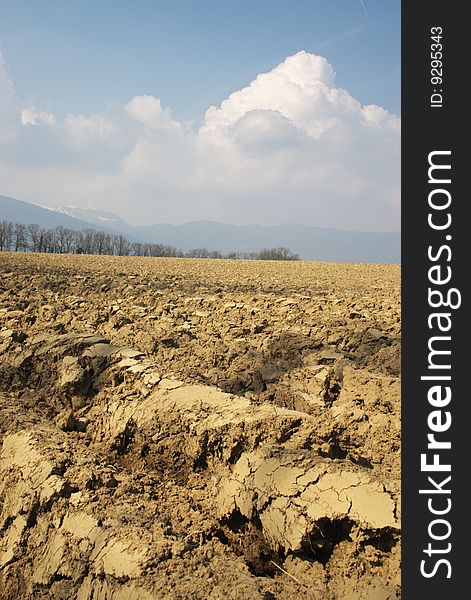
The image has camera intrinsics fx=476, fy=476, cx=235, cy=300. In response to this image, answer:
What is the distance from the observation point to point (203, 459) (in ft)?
11.8

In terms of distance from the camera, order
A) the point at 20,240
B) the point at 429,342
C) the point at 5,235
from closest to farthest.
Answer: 1. the point at 429,342
2. the point at 20,240
3. the point at 5,235

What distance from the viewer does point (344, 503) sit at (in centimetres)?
273

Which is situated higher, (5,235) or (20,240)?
(5,235)

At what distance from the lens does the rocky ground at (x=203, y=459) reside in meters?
2.65

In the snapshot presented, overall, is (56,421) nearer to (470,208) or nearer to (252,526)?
(252,526)

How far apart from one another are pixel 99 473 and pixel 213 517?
0.93 metres

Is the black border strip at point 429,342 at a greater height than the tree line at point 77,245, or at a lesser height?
lesser

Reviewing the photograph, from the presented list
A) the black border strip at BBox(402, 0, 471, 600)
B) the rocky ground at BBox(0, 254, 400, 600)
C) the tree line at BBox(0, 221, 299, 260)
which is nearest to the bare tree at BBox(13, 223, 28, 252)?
the tree line at BBox(0, 221, 299, 260)

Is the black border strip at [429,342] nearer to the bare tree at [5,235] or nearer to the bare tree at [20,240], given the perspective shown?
the bare tree at [20,240]

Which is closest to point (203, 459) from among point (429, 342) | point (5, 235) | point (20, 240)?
point (429, 342)

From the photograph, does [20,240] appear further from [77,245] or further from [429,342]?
[429,342]

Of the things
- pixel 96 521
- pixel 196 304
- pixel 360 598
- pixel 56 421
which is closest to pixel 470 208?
pixel 360 598

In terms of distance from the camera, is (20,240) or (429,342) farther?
Answer: (20,240)

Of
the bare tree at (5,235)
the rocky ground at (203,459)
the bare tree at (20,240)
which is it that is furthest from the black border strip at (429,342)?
the bare tree at (5,235)
